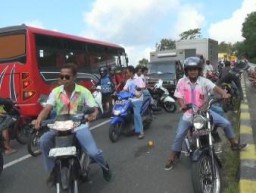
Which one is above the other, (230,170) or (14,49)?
(14,49)

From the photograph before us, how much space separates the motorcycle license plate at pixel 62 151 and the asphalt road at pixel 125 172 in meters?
1.25

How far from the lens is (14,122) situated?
936cm

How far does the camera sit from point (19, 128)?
9984mm

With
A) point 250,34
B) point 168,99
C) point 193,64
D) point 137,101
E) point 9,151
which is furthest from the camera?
point 250,34

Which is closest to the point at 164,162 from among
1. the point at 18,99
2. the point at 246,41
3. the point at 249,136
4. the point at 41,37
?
the point at 249,136

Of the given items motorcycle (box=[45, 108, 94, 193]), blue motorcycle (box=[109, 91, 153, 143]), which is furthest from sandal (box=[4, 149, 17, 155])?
motorcycle (box=[45, 108, 94, 193])

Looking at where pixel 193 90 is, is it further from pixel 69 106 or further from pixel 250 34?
pixel 250 34

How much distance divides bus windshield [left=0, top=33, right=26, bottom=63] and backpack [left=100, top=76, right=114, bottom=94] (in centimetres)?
363

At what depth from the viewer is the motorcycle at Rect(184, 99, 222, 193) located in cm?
532

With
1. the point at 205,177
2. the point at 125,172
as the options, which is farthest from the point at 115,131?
the point at 205,177

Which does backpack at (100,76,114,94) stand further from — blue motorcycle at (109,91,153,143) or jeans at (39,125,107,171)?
jeans at (39,125,107,171)

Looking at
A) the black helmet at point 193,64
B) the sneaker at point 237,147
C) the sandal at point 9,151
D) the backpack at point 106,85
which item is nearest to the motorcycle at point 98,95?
the backpack at point 106,85

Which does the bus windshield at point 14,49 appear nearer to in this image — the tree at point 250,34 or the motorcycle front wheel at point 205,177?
the motorcycle front wheel at point 205,177

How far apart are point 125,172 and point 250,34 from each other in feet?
312
